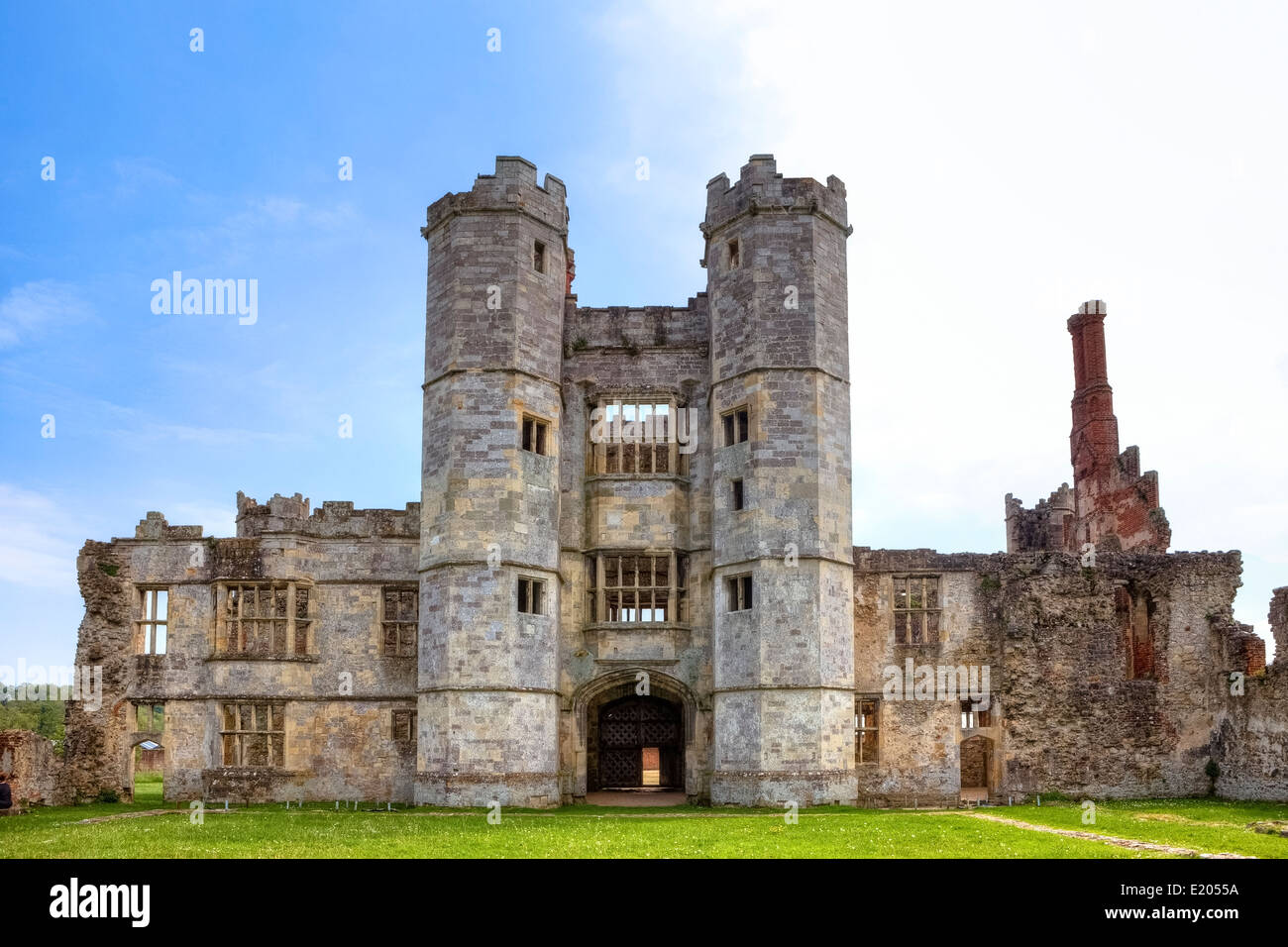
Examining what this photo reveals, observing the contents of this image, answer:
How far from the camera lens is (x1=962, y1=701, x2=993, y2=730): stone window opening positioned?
30219 mm

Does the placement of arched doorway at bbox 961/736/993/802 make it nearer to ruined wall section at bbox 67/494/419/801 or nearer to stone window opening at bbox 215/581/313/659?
ruined wall section at bbox 67/494/419/801

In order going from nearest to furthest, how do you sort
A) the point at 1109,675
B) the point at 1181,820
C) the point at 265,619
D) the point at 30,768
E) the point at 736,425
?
the point at 1181,820 → the point at 30,768 → the point at 736,425 → the point at 1109,675 → the point at 265,619

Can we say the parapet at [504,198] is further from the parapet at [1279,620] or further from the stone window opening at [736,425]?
the parapet at [1279,620]

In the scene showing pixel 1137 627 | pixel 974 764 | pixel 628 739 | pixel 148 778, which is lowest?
pixel 148 778

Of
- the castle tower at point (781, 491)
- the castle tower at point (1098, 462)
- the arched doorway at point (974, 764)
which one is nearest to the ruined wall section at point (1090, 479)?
the castle tower at point (1098, 462)

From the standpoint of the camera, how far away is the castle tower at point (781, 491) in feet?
89.6

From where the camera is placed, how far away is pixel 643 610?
30.9 metres

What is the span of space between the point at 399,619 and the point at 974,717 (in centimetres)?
1593

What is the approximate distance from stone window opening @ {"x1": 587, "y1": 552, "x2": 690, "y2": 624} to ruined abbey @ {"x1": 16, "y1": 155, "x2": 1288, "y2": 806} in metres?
0.10

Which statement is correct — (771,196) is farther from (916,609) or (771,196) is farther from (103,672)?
(103,672)

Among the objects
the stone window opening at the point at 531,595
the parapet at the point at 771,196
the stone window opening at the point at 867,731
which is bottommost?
the stone window opening at the point at 867,731

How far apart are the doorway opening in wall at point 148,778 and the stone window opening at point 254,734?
2.24 m

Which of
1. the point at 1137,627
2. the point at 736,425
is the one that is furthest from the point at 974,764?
the point at 736,425

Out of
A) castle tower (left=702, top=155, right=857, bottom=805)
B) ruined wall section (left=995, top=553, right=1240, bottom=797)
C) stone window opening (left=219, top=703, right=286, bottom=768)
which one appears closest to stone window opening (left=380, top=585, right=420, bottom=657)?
stone window opening (left=219, top=703, right=286, bottom=768)
